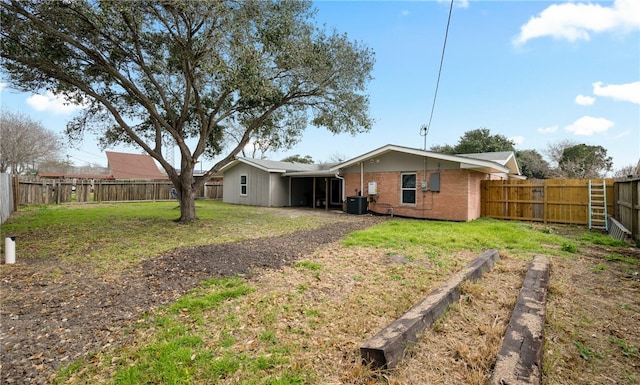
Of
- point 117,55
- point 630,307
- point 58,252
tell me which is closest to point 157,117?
point 117,55

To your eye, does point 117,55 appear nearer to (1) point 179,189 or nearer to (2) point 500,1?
(1) point 179,189

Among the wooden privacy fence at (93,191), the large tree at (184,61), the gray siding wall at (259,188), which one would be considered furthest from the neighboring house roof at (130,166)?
the large tree at (184,61)

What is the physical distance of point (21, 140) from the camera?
25328mm

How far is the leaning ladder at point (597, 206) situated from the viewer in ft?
32.7

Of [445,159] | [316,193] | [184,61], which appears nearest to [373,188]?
[445,159]

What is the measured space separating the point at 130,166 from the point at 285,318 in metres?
35.8

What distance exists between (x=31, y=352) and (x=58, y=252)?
4.51m

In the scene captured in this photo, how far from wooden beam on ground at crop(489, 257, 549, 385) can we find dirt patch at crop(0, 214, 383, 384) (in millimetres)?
3422

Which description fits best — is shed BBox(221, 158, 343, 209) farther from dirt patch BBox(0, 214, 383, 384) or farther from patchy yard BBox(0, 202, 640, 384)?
patchy yard BBox(0, 202, 640, 384)

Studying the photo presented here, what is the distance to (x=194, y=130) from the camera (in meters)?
12.5

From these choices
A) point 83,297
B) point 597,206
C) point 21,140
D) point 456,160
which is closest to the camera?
point 83,297

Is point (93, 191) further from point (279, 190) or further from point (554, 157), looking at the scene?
point (554, 157)

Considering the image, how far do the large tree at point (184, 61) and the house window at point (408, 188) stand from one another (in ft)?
10.2

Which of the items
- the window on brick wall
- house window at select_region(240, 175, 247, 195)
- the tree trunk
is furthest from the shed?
the tree trunk
